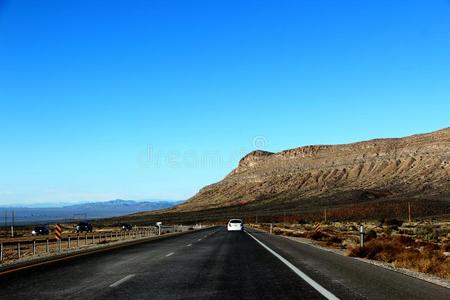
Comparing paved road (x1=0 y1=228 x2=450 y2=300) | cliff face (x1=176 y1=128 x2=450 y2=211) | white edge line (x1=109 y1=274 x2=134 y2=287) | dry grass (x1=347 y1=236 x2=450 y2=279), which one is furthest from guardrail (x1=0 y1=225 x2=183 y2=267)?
cliff face (x1=176 y1=128 x2=450 y2=211)

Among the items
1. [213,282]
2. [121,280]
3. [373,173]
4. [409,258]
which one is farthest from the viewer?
[373,173]

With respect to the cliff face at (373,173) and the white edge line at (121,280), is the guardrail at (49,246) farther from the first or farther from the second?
the cliff face at (373,173)

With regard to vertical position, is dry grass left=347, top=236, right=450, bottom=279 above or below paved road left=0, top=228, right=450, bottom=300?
below

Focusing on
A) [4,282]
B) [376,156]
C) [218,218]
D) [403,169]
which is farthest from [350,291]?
[376,156]

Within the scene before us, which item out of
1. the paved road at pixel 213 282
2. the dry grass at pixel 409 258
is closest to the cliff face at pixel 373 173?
the dry grass at pixel 409 258

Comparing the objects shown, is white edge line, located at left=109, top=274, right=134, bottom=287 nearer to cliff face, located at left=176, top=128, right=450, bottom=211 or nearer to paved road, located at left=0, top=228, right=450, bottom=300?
paved road, located at left=0, top=228, right=450, bottom=300

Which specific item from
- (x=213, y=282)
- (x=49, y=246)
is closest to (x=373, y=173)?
(x=49, y=246)

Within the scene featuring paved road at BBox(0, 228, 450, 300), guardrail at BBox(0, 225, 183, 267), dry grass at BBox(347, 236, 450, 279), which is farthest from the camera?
guardrail at BBox(0, 225, 183, 267)

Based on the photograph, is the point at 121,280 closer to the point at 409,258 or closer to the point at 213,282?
the point at 213,282

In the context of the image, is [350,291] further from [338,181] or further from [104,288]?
[338,181]

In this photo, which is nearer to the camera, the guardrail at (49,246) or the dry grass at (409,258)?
the dry grass at (409,258)

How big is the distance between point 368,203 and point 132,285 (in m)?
127

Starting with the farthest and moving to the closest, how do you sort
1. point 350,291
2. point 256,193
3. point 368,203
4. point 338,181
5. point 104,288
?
1. point 256,193
2. point 338,181
3. point 368,203
4. point 104,288
5. point 350,291

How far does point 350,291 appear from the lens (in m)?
10.9
